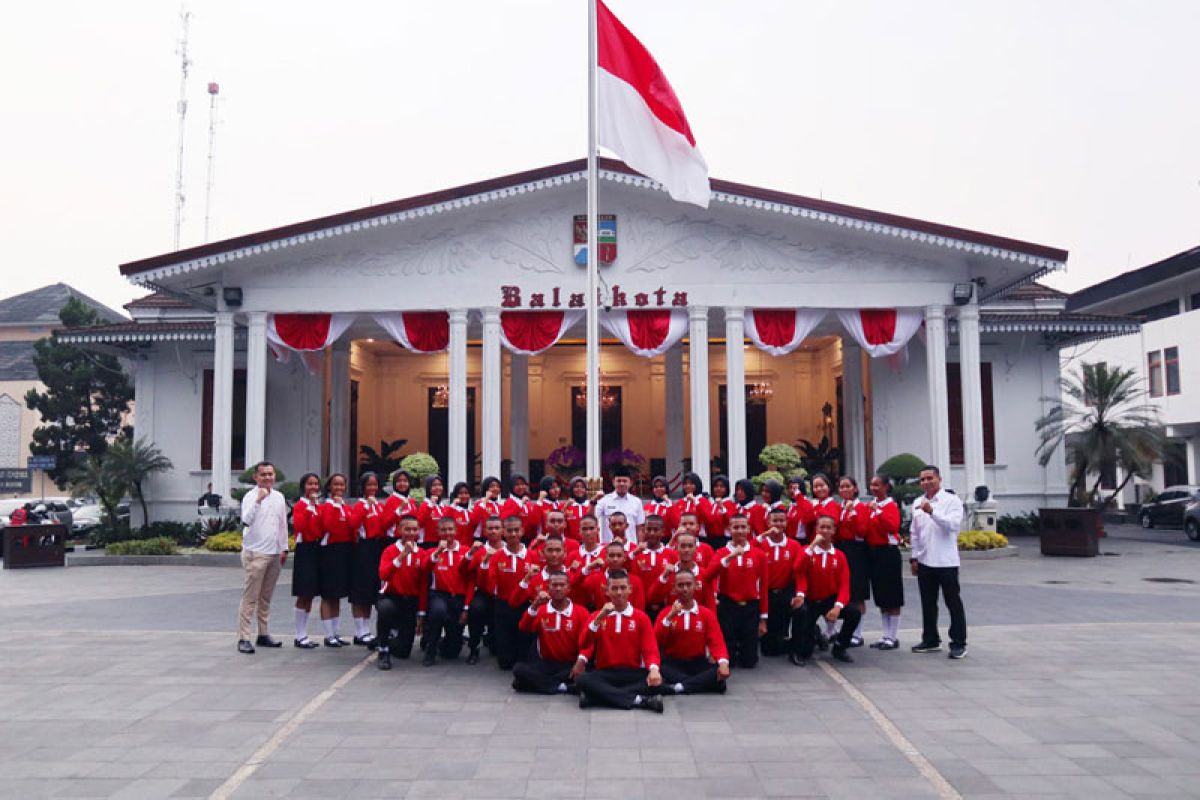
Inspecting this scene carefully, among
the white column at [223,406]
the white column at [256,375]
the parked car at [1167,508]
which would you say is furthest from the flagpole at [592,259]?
the parked car at [1167,508]

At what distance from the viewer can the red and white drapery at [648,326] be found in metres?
18.8

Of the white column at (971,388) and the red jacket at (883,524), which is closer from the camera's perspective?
the red jacket at (883,524)

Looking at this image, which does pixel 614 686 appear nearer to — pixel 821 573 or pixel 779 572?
pixel 779 572

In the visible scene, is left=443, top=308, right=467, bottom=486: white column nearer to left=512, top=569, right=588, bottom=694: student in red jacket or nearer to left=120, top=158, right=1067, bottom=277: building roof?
left=120, top=158, right=1067, bottom=277: building roof

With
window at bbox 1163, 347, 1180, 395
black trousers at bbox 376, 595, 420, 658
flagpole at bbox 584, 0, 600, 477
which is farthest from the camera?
window at bbox 1163, 347, 1180, 395

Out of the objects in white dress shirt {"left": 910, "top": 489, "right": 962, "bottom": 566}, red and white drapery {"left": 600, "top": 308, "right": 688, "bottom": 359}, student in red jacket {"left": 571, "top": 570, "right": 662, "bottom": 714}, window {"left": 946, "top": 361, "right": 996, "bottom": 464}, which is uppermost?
red and white drapery {"left": 600, "top": 308, "right": 688, "bottom": 359}

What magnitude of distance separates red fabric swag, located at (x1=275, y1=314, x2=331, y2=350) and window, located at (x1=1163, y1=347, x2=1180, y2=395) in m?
29.3

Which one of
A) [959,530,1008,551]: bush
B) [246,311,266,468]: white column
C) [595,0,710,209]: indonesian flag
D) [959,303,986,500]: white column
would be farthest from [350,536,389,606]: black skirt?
[959,303,986,500]: white column

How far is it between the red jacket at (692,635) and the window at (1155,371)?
3221 centimetres

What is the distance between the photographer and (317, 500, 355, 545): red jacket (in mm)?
9320

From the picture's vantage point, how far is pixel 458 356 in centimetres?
1898

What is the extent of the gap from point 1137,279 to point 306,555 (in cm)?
3316

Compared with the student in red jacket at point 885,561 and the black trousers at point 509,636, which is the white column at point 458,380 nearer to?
the black trousers at point 509,636

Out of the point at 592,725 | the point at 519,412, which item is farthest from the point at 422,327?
the point at 592,725
